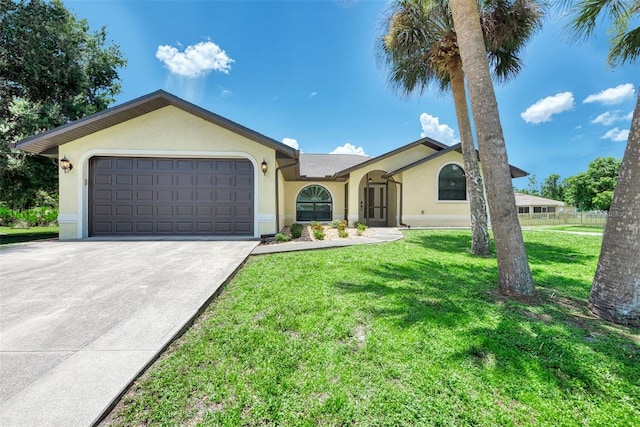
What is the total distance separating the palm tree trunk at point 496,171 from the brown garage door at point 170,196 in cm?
768

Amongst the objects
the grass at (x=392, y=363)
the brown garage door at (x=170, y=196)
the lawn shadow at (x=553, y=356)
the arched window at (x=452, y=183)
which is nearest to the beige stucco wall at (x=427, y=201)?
the arched window at (x=452, y=183)

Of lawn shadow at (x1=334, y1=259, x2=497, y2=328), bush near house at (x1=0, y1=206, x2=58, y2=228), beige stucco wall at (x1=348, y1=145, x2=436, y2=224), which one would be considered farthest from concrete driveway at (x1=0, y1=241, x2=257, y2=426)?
bush near house at (x1=0, y1=206, x2=58, y2=228)

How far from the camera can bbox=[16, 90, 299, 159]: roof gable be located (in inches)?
324

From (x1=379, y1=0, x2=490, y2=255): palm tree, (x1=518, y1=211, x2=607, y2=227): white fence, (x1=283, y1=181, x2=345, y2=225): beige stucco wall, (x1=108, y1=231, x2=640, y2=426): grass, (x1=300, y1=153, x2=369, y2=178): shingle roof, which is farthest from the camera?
(x1=518, y1=211, x2=607, y2=227): white fence

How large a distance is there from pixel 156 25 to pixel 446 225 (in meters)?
16.9

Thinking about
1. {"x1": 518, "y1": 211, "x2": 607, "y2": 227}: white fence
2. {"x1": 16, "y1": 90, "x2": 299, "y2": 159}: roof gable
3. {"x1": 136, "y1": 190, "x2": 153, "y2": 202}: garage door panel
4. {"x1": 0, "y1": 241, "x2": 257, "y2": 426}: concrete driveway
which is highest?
{"x1": 16, "y1": 90, "x2": 299, "y2": 159}: roof gable

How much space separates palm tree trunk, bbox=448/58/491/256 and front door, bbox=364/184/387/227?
897 centimetres

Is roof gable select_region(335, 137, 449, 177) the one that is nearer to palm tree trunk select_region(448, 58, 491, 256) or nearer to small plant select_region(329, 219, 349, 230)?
small plant select_region(329, 219, 349, 230)

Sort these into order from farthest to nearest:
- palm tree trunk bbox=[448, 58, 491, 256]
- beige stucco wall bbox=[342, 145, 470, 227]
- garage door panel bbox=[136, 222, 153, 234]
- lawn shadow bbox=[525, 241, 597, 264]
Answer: beige stucco wall bbox=[342, 145, 470, 227], garage door panel bbox=[136, 222, 153, 234], palm tree trunk bbox=[448, 58, 491, 256], lawn shadow bbox=[525, 241, 597, 264]

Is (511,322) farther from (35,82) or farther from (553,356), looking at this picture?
(35,82)

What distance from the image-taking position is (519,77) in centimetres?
926

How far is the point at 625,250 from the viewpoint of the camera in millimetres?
3031

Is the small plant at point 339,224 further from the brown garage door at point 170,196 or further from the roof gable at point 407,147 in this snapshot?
the brown garage door at point 170,196

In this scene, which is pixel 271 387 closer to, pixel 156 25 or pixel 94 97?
pixel 156 25
